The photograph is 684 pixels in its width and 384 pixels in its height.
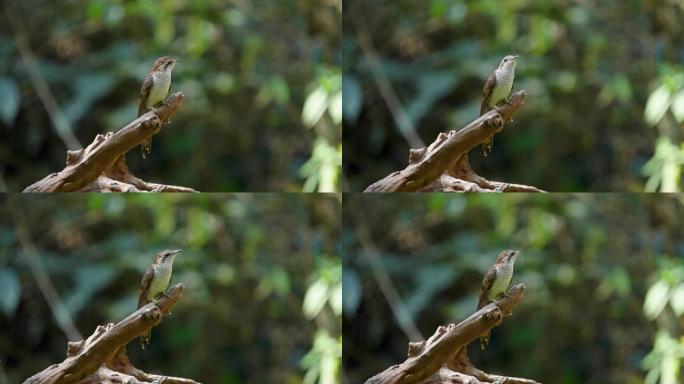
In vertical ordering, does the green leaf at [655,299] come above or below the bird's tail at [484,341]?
above

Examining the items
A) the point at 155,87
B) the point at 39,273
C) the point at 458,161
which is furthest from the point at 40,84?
the point at 458,161

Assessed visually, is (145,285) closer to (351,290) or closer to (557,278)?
(351,290)

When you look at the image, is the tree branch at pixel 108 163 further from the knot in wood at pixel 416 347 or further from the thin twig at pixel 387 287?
the knot in wood at pixel 416 347

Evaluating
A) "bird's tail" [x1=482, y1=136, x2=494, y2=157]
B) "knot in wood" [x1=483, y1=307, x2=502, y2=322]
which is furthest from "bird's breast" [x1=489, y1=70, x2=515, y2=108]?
"knot in wood" [x1=483, y1=307, x2=502, y2=322]

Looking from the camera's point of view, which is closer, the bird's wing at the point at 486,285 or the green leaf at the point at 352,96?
the bird's wing at the point at 486,285

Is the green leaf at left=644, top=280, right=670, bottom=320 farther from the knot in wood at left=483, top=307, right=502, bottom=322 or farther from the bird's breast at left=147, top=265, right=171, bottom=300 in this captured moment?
the bird's breast at left=147, top=265, right=171, bottom=300

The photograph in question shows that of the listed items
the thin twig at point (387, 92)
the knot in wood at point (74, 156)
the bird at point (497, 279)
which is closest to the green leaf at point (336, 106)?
the thin twig at point (387, 92)
